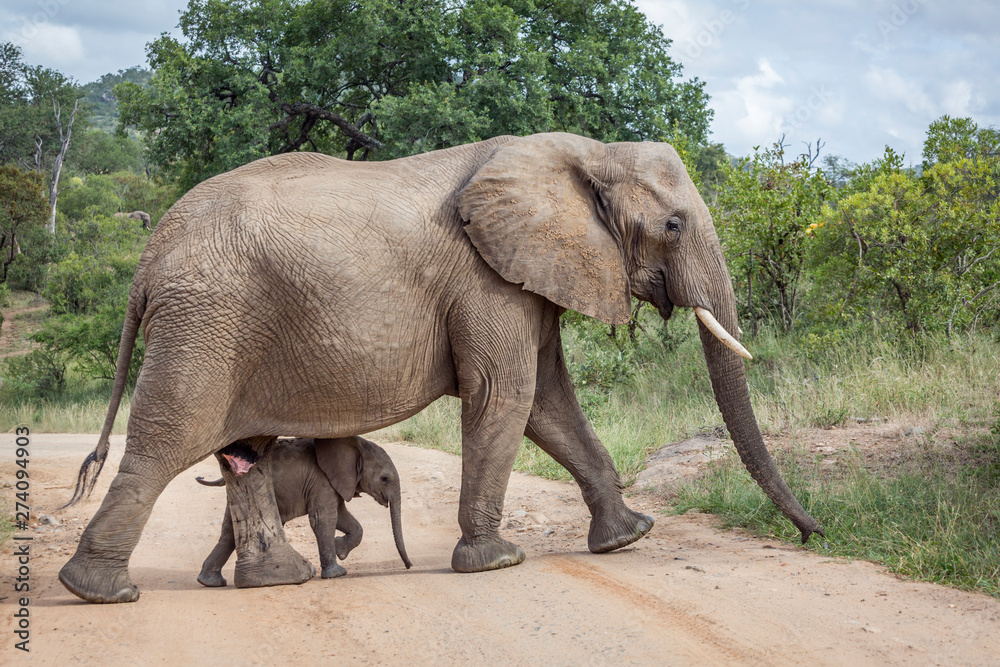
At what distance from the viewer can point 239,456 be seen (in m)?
5.68

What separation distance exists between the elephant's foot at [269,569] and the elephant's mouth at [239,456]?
1.74 ft

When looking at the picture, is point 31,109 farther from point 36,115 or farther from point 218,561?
point 218,561

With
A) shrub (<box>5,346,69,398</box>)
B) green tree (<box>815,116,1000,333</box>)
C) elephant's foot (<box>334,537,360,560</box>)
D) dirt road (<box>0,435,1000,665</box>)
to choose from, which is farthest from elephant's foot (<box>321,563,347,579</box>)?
shrub (<box>5,346,69,398</box>)

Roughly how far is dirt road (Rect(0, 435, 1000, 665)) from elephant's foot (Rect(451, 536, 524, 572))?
10 cm

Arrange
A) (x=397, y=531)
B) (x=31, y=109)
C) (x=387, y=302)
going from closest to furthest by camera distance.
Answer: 1. (x=387, y=302)
2. (x=397, y=531)
3. (x=31, y=109)

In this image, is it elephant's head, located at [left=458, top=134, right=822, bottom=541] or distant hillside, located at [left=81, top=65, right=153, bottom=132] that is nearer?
elephant's head, located at [left=458, top=134, right=822, bottom=541]

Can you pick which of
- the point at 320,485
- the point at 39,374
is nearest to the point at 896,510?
the point at 320,485

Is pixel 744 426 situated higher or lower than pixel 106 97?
lower

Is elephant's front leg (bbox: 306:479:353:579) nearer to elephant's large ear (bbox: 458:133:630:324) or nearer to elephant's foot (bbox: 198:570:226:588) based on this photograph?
elephant's foot (bbox: 198:570:226:588)

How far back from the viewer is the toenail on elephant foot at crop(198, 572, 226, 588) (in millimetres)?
5980

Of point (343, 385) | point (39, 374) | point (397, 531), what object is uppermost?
point (343, 385)

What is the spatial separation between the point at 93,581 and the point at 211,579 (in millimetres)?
980

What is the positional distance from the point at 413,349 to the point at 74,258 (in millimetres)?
19041

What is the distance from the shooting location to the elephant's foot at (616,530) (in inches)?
243
